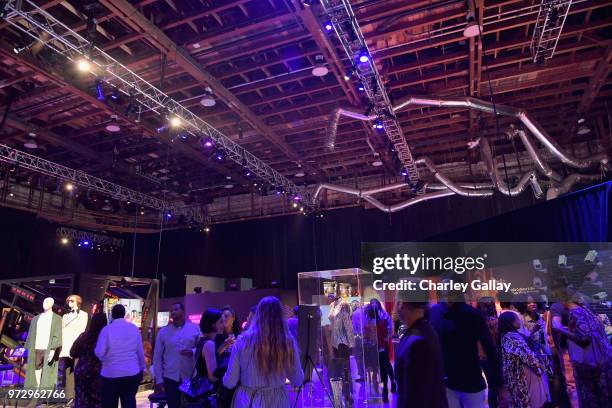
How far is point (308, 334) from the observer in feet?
16.9

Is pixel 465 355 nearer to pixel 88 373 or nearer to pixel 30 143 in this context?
pixel 88 373

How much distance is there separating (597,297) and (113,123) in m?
8.65

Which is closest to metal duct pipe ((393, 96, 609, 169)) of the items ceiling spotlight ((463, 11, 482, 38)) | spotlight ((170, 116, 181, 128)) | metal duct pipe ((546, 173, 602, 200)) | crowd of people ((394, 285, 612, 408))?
ceiling spotlight ((463, 11, 482, 38))

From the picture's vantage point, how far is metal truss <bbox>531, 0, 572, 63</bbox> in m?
5.14

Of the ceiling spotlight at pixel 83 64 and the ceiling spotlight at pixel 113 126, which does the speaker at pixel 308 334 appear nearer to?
the ceiling spotlight at pixel 83 64

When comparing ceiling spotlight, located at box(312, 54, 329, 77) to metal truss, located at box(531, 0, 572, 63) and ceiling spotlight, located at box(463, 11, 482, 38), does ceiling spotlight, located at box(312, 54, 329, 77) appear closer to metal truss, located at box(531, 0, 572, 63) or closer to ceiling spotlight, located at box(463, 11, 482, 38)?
ceiling spotlight, located at box(463, 11, 482, 38)

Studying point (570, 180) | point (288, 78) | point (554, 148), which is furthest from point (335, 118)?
point (570, 180)

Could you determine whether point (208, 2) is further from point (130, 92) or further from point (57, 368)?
point (57, 368)

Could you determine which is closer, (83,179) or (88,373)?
(88,373)

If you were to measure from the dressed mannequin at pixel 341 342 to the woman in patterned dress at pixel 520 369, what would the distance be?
2.04m

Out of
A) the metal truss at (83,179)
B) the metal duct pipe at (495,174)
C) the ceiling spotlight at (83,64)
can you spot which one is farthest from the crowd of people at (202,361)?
the metal truss at (83,179)

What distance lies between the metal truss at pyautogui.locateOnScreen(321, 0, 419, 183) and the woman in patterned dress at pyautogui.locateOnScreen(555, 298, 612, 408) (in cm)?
390

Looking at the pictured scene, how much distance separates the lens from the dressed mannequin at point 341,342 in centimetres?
540

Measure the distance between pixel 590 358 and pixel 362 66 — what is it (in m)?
4.36
